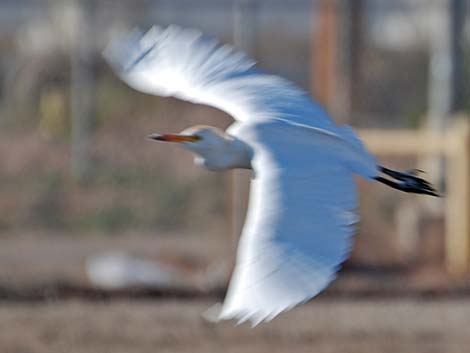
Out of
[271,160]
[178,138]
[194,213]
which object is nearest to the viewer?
[271,160]

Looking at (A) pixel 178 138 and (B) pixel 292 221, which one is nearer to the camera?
(B) pixel 292 221

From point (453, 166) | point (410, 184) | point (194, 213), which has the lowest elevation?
point (194, 213)

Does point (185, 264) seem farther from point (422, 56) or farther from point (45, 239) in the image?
point (422, 56)

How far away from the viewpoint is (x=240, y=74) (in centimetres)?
622

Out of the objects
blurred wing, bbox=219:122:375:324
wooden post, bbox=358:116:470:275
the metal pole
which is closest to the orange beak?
blurred wing, bbox=219:122:375:324

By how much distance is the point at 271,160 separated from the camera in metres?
4.71

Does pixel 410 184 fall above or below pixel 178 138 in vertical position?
below

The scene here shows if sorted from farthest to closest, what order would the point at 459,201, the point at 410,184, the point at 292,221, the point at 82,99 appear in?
the point at 82,99 → the point at 459,201 → the point at 410,184 → the point at 292,221

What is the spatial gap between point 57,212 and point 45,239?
0.83 meters

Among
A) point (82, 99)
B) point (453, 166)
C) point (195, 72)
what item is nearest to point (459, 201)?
point (453, 166)

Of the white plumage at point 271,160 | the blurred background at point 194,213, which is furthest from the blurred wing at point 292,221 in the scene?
the blurred background at point 194,213

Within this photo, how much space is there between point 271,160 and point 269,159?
0.02 metres

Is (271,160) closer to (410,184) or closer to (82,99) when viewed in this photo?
(410,184)

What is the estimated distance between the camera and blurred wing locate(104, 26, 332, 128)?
5988 mm
